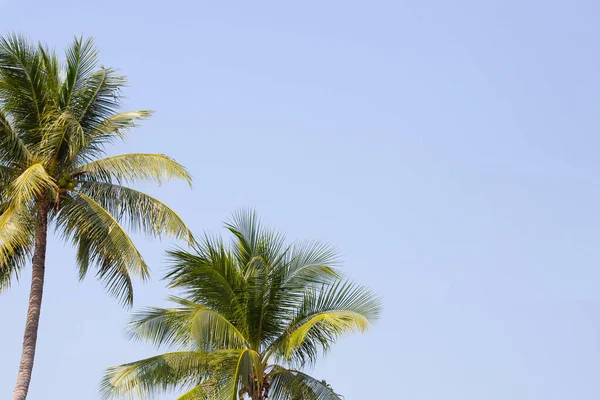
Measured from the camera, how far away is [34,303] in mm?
20312

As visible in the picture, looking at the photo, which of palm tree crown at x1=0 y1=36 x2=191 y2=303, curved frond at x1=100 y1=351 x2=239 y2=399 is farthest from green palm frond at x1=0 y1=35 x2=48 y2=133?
curved frond at x1=100 y1=351 x2=239 y2=399

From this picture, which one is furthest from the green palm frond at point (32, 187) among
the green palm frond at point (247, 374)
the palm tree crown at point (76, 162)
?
the green palm frond at point (247, 374)

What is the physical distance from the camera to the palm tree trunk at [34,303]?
19.7m

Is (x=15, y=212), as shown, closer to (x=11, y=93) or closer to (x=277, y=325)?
(x=11, y=93)

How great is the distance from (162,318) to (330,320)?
3.69 metres

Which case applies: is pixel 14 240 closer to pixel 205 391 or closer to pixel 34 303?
pixel 34 303

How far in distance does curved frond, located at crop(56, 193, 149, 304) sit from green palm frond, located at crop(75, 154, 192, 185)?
705 mm

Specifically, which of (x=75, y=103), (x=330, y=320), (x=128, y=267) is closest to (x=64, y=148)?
(x=75, y=103)

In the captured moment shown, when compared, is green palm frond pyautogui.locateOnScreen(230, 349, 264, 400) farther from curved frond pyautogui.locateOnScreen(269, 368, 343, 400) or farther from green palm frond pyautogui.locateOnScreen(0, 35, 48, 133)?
green palm frond pyautogui.locateOnScreen(0, 35, 48, 133)

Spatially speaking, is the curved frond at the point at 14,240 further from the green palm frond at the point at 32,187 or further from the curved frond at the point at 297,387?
the curved frond at the point at 297,387

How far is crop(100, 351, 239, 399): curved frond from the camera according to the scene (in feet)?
68.4

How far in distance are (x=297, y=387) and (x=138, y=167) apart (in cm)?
540

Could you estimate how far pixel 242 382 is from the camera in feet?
66.1

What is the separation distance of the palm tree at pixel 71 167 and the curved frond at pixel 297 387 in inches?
132
